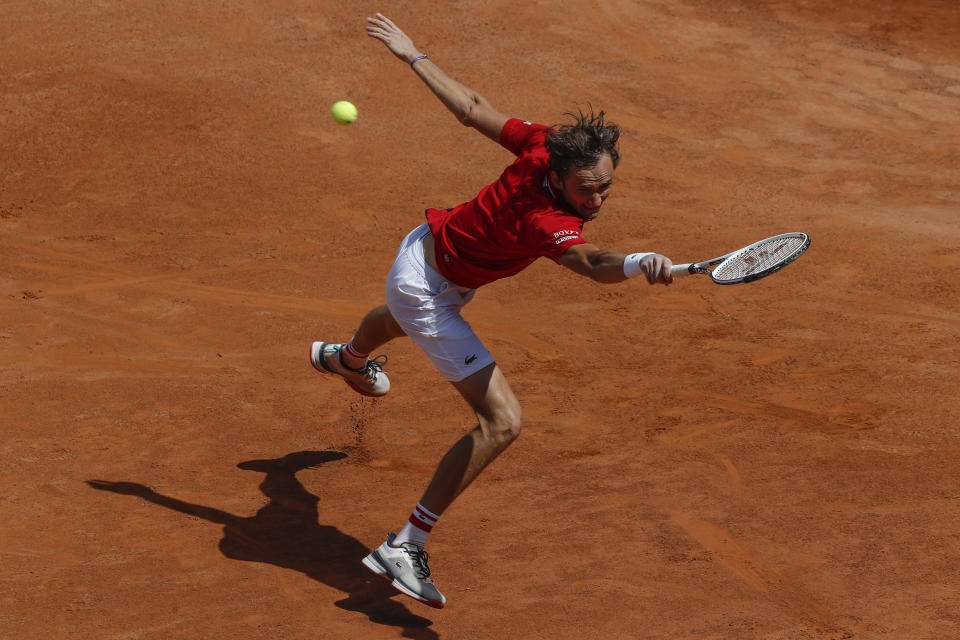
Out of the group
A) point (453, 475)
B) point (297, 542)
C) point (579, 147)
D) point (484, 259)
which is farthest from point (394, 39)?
point (297, 542)

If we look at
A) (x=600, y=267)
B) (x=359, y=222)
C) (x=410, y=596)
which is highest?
(x=600, y=267)

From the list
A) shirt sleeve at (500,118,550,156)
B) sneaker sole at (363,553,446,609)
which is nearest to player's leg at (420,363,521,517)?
sneaker sole at (363,553,446,609)

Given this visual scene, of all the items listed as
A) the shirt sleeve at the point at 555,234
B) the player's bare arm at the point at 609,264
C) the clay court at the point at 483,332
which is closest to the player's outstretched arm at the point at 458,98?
the shirt sleeve at the point at 555,234

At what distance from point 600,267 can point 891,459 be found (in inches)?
115

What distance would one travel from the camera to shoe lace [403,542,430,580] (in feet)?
16.8

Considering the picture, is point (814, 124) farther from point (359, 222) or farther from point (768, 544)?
point (768, 544)

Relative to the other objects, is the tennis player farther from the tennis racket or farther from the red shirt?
the tennis racket

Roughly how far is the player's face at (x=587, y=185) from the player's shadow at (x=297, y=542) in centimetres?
216

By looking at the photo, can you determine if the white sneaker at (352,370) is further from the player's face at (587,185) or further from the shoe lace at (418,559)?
the player's face at (587,185)

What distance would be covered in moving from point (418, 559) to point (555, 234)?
1727 millimetres

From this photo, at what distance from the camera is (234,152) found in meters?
11.2

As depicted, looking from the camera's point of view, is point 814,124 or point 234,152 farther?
point 814,124

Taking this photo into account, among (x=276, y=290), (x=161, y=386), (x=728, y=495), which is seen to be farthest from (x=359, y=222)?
(x=728, y=495)

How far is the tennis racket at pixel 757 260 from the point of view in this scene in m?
4.85
